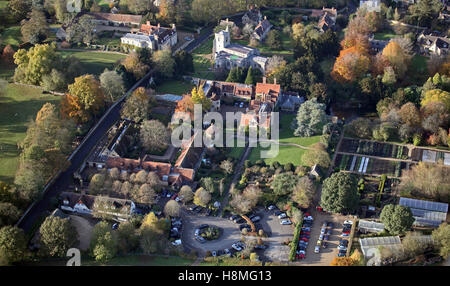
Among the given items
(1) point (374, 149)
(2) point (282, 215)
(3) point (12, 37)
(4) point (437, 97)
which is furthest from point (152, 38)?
(4) point (437, 97)

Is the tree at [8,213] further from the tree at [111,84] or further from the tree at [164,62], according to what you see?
the tree at [164,62]

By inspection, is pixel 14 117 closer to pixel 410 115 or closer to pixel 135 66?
pixel 135 66

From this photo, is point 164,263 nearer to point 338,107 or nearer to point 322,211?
point 322,211

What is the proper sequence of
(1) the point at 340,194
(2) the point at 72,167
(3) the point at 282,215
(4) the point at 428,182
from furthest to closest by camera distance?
(2) the point at 72,167 → (4) the point at 428,182 → (3) the point at 282,215 → (1) the point at 340,194

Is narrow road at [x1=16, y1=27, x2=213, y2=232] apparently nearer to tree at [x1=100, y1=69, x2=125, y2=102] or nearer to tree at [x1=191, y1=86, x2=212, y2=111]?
tree at [x1=100, y1=69, x2=125, y2=102]

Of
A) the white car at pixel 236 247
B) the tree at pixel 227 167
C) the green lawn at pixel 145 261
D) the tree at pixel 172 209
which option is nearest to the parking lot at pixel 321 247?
the white car at pixel 236 247

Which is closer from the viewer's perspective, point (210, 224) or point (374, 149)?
point (210, 224)
